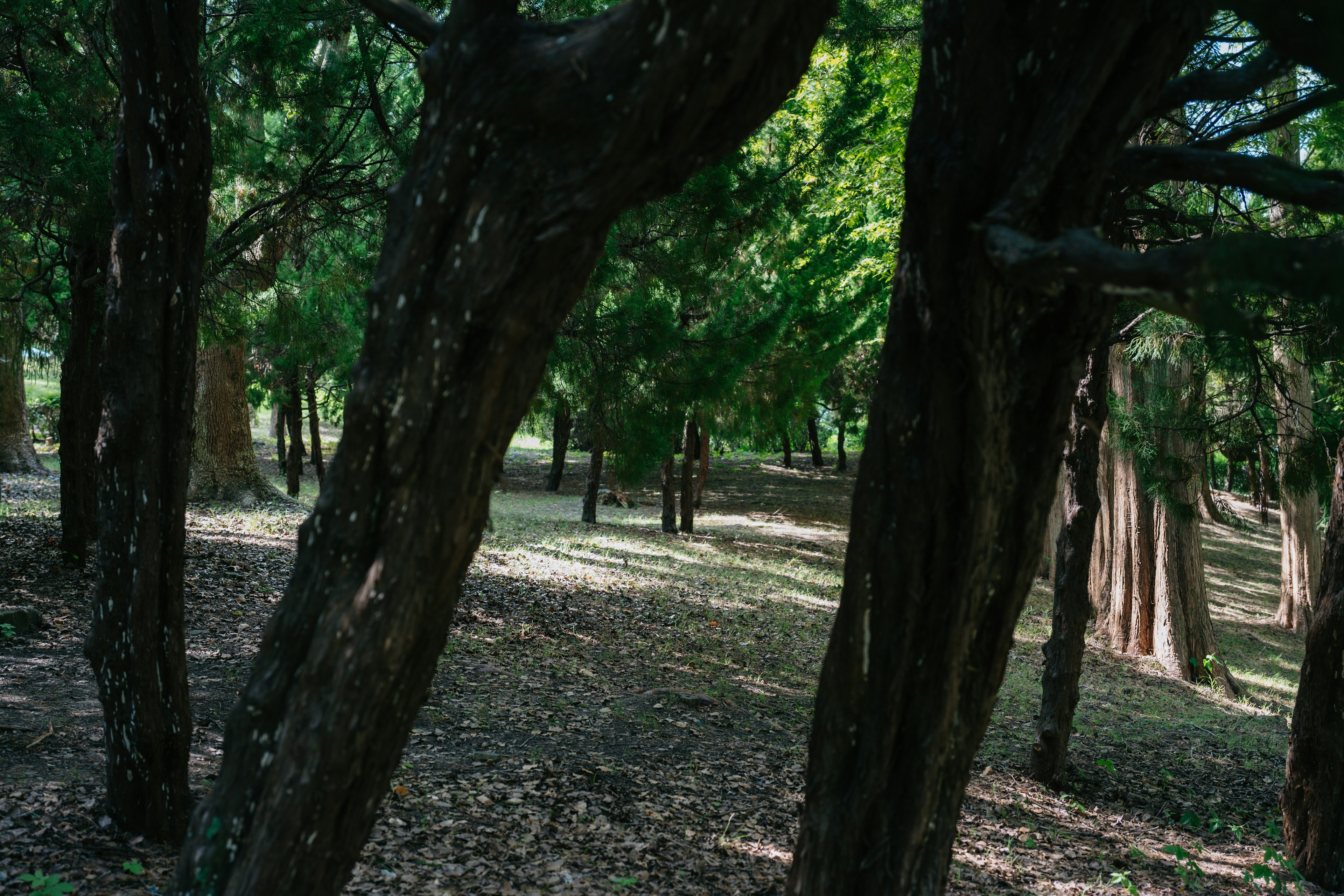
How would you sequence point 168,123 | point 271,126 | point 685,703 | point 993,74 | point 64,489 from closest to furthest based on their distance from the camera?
1. point 993,74
2. point 168,123
3. point 685,703
4. point 64,489
5. point 271,126

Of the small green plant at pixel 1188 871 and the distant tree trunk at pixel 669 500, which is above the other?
the distant tree trunk at pixel 669 500

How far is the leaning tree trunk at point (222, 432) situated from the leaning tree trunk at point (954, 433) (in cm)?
1225

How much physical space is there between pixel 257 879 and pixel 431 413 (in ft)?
3.98

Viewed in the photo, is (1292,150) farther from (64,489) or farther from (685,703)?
(64,489)

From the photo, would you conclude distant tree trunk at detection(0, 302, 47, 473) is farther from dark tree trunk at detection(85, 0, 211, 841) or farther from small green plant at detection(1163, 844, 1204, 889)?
small green plant at detection(1163, 844, 1204, 889)

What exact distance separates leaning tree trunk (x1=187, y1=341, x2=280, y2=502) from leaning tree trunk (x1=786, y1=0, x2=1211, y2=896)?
12249mm

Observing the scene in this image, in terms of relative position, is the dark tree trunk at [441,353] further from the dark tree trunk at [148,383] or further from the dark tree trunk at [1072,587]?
the dark tree trunk at [1072,587]

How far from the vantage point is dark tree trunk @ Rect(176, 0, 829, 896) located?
6.93 feet

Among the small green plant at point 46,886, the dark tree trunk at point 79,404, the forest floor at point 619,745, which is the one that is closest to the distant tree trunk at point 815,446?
the forest floor at point 619,745

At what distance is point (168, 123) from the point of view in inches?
126

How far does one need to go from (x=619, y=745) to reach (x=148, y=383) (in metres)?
3.54

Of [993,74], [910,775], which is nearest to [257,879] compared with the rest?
[910,775]

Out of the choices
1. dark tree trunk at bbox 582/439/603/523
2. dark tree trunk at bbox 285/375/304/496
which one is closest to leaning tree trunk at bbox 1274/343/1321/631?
dark tree trunk at bbox 582/439/603/523

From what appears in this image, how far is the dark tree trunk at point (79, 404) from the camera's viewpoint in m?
7.32
